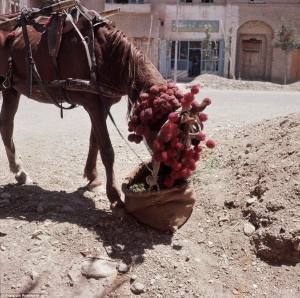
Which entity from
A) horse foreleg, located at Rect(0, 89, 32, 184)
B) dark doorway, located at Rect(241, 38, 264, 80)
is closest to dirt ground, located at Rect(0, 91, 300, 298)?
horse foreleg, located at Rect(0, 89, 32, 184)

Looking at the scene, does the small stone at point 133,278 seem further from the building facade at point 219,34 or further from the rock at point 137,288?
the building facade at point 219,34

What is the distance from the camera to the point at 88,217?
3.86m

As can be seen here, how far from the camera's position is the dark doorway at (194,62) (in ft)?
94.3

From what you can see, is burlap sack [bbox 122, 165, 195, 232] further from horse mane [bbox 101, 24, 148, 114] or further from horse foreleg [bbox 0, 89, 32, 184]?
horse foreleg [bbox 0, 89, 32, 184]

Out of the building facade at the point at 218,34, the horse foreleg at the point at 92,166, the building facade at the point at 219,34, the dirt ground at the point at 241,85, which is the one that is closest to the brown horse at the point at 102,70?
the horse foreleg at the point at 92,166

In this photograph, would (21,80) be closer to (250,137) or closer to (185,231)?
(185,231)

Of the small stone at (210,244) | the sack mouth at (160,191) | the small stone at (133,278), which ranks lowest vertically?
the small stone at (133,278)

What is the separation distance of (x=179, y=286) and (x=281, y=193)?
3.76ft

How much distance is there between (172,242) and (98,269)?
25.4 inches

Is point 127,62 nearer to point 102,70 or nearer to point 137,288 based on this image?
point 102,70

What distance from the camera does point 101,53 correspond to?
3.87 metres

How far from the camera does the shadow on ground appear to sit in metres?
3.45

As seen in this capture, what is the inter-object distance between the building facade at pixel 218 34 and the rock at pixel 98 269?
2524cm

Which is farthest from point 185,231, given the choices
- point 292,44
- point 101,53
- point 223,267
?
point 292,44
